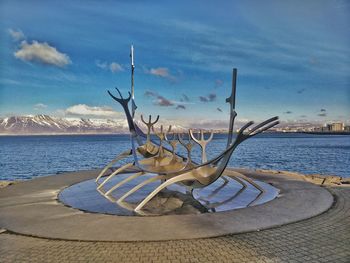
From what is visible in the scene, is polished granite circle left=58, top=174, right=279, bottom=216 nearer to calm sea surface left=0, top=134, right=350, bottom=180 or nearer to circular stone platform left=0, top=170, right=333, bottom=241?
circular stone platform left=0, top=170, right=333, bottom=241

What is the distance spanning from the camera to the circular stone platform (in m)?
6.97

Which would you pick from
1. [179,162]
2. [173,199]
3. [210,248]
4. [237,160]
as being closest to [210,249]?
[210,248]

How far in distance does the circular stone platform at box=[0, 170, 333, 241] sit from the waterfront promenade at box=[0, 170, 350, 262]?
285mm

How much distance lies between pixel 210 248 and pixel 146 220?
7.67ft

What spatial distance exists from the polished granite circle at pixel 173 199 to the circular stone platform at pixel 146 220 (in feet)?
2.00

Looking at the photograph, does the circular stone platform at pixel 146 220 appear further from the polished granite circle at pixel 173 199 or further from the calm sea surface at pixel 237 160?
the calm sea surface at pixel 237 160

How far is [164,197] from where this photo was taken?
37.3 ft

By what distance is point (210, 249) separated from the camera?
19.8 ft

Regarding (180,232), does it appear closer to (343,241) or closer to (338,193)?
(343,241)

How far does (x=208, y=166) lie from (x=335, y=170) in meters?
28.9

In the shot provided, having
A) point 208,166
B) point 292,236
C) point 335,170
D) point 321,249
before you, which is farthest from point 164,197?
point 335,170

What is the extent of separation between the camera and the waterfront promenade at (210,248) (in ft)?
18.6

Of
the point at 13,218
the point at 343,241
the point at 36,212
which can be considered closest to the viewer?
the point at 343,241

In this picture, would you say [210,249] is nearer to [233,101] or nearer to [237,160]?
[233,101]
